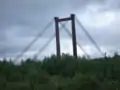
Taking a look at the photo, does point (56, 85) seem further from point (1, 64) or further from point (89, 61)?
point (89, 61)

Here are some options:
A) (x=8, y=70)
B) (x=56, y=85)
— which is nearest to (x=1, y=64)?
(x=8, y=70)

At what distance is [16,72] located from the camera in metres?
31.4

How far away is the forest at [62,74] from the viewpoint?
81.5ft

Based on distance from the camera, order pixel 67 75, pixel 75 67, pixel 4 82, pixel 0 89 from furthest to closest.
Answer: pixel 75 67 → pixel 67 75 → pixel 4 82 → pixel 0 89

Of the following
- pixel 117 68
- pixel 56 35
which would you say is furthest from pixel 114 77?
pixel 56 35

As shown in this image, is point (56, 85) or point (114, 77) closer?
point (56, 85)

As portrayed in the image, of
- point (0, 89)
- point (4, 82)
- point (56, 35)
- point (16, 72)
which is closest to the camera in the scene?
point (0, 89)

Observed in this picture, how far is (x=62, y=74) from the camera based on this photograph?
3484cm

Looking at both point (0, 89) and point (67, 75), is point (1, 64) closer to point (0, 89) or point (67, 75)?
point (67, 75)

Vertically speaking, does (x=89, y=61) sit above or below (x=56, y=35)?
below

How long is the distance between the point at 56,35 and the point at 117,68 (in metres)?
21.1

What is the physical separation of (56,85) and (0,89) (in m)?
3.29

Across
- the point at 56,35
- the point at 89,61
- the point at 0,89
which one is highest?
the point at 56,35

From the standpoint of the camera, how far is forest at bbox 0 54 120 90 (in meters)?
24.8
